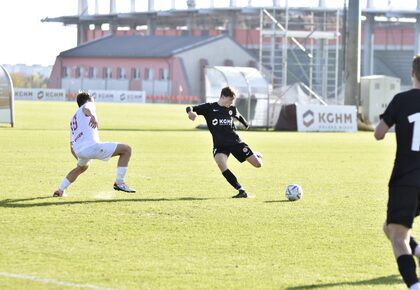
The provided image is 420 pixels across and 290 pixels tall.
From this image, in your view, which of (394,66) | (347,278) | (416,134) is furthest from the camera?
(394,66)

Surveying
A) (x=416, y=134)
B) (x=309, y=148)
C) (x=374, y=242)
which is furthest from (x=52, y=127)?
(x=416, y=134)

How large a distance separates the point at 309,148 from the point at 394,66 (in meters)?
72.1

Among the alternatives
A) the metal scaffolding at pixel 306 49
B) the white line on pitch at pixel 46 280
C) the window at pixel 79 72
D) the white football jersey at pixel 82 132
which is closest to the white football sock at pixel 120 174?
the white football jersey at pixel 82 132

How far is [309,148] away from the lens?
31297 mm

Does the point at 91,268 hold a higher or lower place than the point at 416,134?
lower

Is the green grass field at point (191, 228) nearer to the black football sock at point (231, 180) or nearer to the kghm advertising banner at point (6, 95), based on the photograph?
the black football sock at point (231, 180)

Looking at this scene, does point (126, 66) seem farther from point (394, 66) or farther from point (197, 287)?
point (197, 287)

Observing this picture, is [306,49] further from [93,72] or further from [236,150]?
[93,72]

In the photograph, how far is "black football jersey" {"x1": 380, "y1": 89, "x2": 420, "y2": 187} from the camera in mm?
8492

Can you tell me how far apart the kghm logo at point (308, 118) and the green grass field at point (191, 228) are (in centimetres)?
1864

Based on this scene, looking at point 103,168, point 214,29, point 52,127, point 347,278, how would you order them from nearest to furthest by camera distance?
point 347,278 → point 103,168 → point 52,127 → point 214,29

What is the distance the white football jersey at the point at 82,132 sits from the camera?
15078mm

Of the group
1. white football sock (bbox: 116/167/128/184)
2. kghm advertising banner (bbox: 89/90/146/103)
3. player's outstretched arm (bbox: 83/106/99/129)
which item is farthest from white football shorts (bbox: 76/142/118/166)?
kghm advertising banner (bbox: 89/90/146/103)

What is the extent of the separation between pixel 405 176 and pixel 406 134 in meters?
0.33
